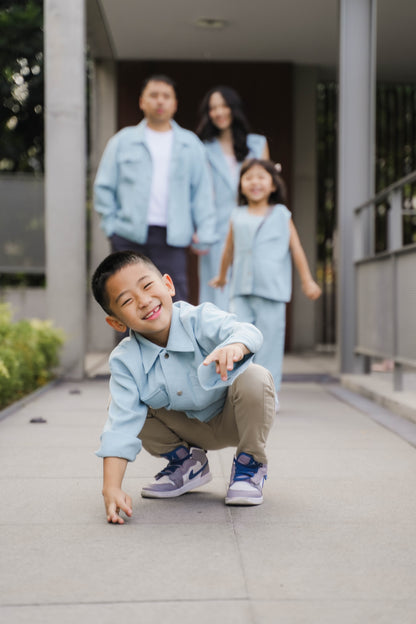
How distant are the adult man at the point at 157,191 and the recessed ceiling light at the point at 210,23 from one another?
119 inches

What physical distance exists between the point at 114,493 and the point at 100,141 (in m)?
8.24

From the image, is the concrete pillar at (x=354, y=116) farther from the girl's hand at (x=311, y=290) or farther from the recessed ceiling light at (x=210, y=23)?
the girl's hand at (x=311, y=290)

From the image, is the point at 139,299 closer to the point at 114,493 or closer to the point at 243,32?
the point at 114,493

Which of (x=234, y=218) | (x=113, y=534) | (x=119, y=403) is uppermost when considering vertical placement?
(x=234, y=218)

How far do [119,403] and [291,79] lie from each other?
26.9ft

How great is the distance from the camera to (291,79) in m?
10.4

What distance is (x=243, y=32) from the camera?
9.27 metres

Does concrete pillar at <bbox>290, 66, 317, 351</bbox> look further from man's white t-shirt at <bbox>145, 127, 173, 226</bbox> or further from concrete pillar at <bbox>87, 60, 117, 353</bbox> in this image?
man's white t-shirt at <bbox>145, 127, 173, 226</bbox>

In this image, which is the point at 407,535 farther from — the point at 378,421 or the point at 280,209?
the point at 280,209

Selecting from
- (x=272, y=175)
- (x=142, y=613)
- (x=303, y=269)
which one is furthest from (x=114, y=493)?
(x=272, y=175)

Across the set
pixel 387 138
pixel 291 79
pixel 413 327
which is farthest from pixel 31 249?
pixel 413 327

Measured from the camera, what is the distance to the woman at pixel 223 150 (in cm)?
629

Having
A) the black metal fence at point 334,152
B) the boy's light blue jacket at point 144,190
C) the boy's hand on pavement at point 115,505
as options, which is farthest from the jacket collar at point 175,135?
the black metal fence at point 334,152

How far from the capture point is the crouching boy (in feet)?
9.11
